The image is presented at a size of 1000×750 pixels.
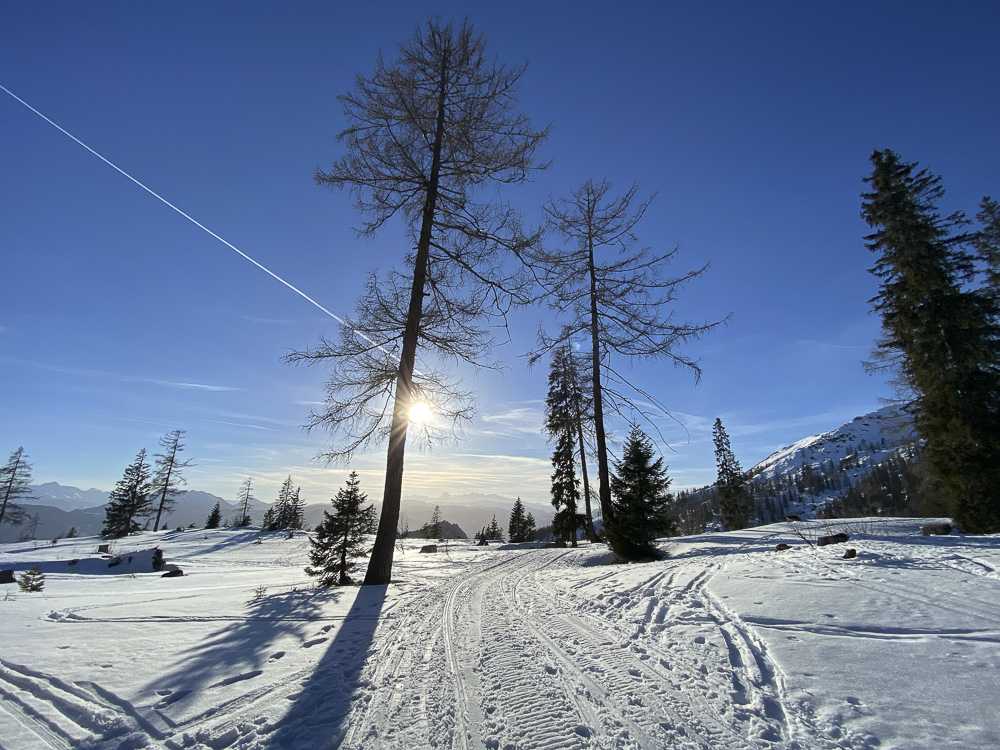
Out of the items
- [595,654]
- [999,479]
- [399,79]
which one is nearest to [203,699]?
[595,654]

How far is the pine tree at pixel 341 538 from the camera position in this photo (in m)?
10.0

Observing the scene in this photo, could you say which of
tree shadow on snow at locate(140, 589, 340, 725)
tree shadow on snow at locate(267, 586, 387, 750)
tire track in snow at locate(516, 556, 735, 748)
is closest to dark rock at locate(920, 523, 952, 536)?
tire track in snow at locate(516, 556, 735, 748)

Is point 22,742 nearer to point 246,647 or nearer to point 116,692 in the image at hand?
point 116,692

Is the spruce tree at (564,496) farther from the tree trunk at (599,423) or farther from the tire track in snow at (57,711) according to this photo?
the tire track in snow at (57,711)

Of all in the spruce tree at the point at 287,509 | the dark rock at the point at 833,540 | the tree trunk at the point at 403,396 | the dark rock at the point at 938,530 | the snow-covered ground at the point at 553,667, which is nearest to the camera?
the snow-covered ground at the point at 553,667

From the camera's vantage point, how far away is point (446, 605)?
601 cm

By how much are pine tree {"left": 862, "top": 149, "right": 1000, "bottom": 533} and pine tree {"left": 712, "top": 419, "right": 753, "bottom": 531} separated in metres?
28.1

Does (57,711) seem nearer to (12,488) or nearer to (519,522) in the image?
(519,522)

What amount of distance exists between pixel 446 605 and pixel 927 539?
956cm

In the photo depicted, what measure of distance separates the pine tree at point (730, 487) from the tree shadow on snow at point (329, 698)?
137ft

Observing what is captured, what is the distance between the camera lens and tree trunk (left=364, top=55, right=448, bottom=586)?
758cm

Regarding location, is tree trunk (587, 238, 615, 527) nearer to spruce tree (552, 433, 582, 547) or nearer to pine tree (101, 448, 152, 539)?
spruce tree (552, 433, 582, 547)

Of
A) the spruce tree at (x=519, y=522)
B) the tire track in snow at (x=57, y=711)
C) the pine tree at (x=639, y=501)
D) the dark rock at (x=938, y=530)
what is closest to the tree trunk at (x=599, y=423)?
the pine tree at (x=639, y=501)

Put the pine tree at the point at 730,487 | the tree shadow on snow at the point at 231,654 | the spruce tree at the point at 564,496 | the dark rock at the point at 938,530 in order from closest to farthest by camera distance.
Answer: the tree shadow on snow at the point at 231,654 → the dark rock at the point at 938,530 → the spruce tree at the point at 564,496 → the pine tree at the point at 730,487
